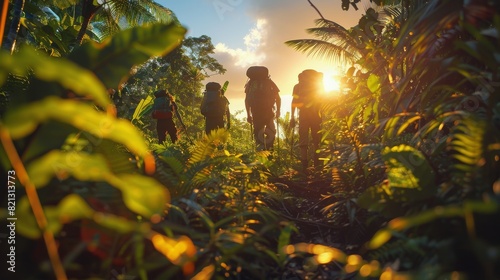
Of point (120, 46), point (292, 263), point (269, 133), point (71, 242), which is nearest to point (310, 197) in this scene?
point (292, 263)

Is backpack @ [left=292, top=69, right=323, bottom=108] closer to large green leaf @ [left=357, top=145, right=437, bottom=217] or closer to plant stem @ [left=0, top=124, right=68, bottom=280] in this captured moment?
large green leaf @ [left=357, top=145, right=437, bottom=217]

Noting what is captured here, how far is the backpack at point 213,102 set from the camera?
31.7ft

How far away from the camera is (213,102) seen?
968 cm

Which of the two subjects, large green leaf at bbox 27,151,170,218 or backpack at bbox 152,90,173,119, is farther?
backpack at bbox 152,90,173,119

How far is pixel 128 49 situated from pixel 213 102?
29.2ft

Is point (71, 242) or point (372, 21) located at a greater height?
point (372, 21)

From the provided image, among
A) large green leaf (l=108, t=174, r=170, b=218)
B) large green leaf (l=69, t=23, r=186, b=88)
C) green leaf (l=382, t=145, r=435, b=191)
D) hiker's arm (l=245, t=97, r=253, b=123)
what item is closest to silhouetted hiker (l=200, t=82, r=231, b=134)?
hiker's arm (l=245, t=97, r=253, b=123)

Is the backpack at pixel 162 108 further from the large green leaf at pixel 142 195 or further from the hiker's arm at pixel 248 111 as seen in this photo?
the large green leaf at pixel 142 195

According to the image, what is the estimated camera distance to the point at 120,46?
84 cm

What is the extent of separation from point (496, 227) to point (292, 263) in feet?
3.53

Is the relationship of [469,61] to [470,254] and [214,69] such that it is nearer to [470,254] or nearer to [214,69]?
[470,254]

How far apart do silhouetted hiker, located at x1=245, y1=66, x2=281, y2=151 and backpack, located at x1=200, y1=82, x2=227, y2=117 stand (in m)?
1.18

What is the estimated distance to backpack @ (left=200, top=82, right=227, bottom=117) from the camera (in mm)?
9648

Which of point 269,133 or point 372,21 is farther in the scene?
point 269,133
